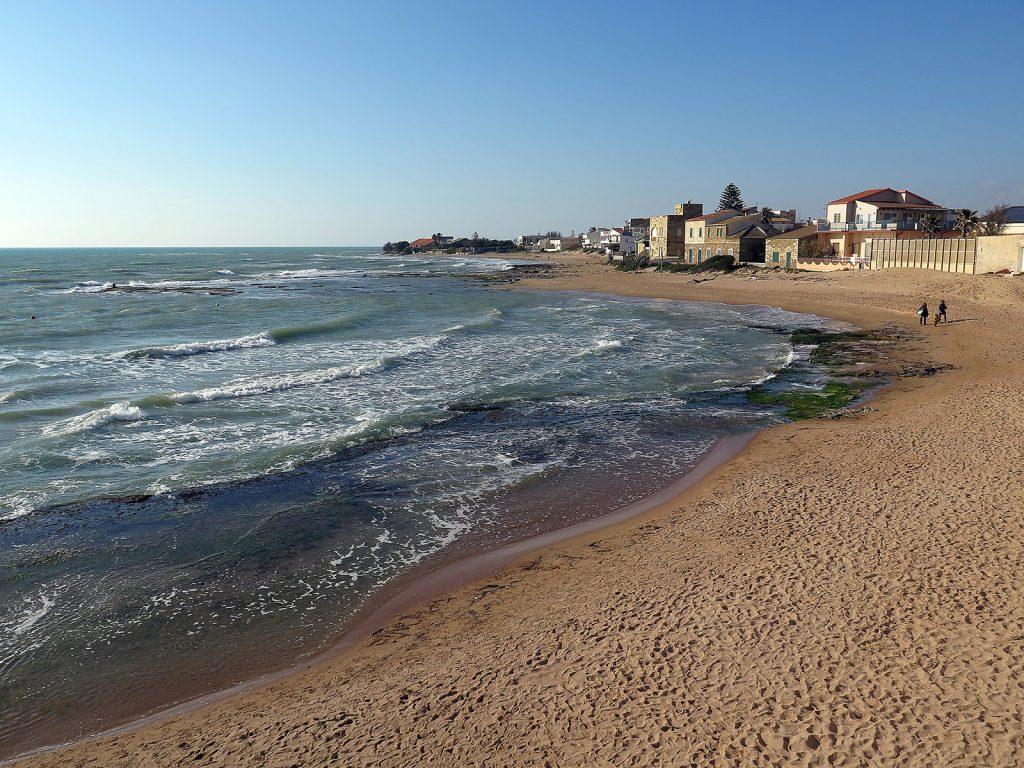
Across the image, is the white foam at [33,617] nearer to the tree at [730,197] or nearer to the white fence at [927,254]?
the white fence at [927,254]

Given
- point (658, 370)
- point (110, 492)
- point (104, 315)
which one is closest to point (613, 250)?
point (104, 315)

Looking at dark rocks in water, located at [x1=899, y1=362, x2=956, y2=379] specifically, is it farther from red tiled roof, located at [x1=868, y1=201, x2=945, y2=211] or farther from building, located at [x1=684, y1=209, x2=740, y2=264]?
building, located at [x1=684, y1=209, x2=740, y2=264]

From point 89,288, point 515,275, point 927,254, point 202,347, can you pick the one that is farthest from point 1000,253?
point 89,288

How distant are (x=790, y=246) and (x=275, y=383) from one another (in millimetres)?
52053

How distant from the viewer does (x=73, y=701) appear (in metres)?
7.79

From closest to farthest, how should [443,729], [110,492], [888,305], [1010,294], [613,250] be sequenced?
[443,729], [110,492], [1010,294], [888,305], [613,250]

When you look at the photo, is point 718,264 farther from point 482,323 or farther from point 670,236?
point 482,323

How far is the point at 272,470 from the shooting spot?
15.1 m

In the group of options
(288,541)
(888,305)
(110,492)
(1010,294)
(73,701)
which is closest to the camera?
(73,701)

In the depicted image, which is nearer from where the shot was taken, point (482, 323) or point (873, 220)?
point (482, 323)

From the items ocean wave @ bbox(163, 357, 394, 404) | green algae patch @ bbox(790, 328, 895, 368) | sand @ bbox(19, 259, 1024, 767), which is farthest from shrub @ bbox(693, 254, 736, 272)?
sand @ bbox(19, 259, 1024, 767)

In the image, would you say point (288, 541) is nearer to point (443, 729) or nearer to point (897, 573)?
point (443, 729)

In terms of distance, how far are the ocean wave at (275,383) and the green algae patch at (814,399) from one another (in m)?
14.0

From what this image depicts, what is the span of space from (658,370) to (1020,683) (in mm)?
19403
